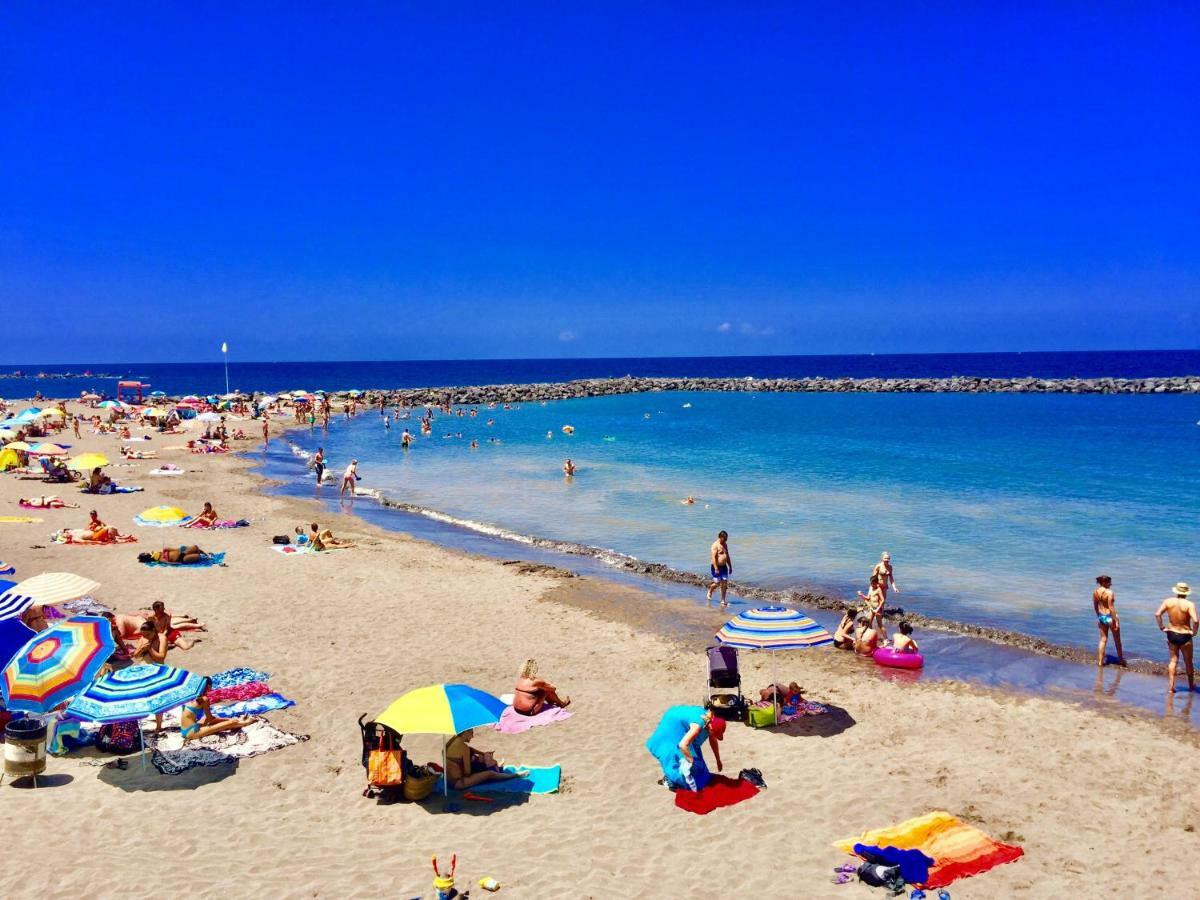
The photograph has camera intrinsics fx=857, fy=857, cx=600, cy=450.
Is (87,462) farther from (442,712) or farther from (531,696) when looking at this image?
(442,712)

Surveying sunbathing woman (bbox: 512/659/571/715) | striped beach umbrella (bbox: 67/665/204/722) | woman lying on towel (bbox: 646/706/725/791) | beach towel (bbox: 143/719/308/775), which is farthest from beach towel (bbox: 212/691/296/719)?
woman lying on towel (bbox: 646/706/725/791)

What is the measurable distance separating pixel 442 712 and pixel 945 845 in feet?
14.2

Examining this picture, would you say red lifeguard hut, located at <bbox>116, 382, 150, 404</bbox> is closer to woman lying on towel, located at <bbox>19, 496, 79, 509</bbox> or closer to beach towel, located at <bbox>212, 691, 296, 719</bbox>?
woman lying on towel, located at <bbox>19, 496, 79, 509</bbox>

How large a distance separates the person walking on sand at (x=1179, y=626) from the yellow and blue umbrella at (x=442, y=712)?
28.1 ft

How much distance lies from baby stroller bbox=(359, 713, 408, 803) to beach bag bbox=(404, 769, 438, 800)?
0.07 meters

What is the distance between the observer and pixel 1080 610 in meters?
15.0

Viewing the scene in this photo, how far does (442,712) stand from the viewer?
7.57 m

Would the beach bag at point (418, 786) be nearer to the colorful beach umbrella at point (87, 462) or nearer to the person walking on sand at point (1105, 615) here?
the person walking on sand at point (1105, 615)

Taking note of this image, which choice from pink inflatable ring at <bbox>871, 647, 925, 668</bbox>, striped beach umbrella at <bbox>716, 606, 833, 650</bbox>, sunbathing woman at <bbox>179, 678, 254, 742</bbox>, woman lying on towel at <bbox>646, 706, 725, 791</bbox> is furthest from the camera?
pink inflatable ring at <bbox>871, 647, 925, 668</bbox>

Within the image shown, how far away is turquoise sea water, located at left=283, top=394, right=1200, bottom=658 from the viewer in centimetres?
1709

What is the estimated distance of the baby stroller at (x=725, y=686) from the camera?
982 cm

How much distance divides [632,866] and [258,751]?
4.13 meters

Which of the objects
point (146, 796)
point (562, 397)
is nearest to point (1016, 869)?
point (146, 796)

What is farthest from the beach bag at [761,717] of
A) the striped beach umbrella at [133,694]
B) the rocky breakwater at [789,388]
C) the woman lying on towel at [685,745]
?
the rocky breakwater at [789,388]
